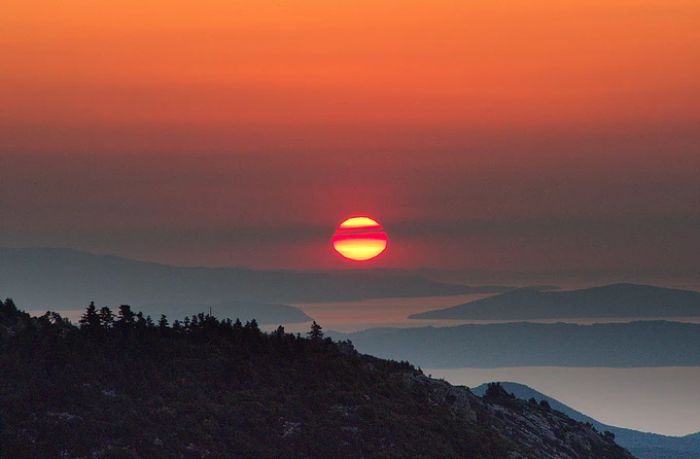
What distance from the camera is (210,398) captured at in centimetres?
13888

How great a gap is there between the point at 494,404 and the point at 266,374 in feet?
128

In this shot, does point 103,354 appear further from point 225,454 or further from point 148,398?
point 225,454

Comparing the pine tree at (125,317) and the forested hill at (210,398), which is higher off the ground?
the pine tree at (125,317)

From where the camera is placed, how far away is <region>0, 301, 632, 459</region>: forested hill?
419 feet

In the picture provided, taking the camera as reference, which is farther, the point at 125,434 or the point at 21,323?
the point at 21,323

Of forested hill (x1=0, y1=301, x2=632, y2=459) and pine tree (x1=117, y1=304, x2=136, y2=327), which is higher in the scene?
pine tree (x1=117, y1=304, x2=136, y2=327)

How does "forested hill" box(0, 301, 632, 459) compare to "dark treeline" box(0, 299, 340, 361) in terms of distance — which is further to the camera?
"dark treeline" box(0, 299, 340, 361)

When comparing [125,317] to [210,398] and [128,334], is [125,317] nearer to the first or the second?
[128,334]

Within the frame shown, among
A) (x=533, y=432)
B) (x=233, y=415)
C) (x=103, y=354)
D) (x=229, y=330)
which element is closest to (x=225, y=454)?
(x=233, y=415)

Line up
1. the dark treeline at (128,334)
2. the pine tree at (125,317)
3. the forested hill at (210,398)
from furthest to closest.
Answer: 1. the pine tree at (125,317)
2. the dark treeline at (128,334)
3. the forested hill at (210,398)

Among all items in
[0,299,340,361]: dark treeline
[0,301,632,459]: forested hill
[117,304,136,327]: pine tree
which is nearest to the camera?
[0,301,632,459]: forested hill

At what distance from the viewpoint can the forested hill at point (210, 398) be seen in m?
128

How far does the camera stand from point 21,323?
5763 inches

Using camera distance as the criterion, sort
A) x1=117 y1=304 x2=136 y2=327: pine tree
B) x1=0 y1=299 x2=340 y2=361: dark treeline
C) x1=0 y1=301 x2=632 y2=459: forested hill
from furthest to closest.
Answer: x1=117 y1=304 x2=136 y2=327: pine tree, x1=0 y1=299 x2=340 y2=361: dark treeline, x1=0 y1=301 x2=632 y2=459: forested hill
